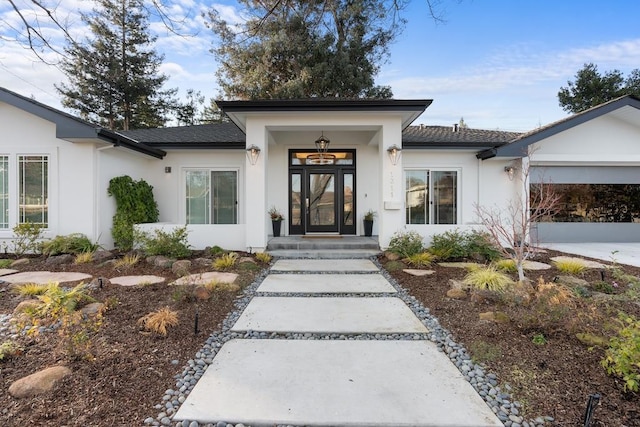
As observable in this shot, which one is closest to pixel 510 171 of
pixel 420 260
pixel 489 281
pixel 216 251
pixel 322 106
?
pixel 420 260

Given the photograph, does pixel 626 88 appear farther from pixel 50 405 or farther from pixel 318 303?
pixel 50 405

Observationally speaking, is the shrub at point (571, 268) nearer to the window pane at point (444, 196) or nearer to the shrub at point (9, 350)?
the window pane at point (444, 196)

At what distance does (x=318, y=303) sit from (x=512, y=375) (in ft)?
7.78

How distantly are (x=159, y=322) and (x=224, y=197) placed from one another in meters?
7.14

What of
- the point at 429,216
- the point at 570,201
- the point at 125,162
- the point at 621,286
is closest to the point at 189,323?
the point at 621,286

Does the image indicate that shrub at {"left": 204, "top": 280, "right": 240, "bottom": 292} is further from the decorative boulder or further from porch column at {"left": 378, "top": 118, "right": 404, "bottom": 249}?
porch column at {"left": 378, "top": 118, "right": 404, "bottom": 249}

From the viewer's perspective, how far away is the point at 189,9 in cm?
421

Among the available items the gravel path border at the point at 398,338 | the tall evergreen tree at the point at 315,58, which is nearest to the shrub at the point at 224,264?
the gravel path border at the point at 398,338

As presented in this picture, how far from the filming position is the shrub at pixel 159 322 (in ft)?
10.4

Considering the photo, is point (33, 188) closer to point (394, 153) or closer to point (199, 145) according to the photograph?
point (199, 145)

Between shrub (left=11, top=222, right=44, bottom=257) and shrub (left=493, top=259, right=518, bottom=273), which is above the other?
shrub (left=11, top=222, right=44, bottom=257)

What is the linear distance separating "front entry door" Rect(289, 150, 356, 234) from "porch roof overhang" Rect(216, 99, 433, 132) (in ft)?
8.43

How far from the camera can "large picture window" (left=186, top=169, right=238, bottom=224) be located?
998 cm

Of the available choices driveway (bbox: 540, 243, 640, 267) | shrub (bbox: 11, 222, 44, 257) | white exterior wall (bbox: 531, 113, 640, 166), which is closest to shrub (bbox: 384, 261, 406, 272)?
driveway (bbox: 540, 243, 640, 267)
